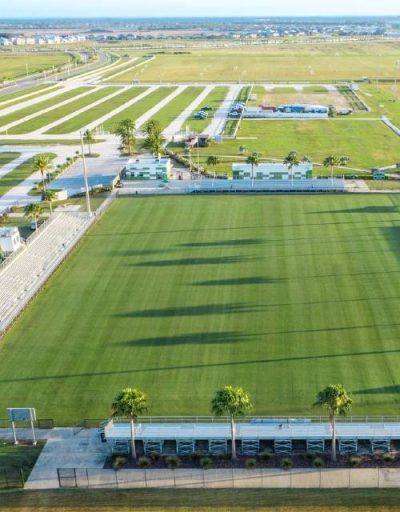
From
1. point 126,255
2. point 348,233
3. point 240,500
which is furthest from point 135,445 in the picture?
point 348,233

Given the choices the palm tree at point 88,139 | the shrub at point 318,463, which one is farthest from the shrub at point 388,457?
the palm tree at point 88,139

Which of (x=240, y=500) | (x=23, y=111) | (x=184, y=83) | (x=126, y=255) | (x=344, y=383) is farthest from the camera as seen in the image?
(x=184, y=83)

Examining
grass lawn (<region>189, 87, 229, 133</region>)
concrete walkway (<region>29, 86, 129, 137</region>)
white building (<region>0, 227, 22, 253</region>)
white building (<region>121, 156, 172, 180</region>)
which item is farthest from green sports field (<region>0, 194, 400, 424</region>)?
concrete walkway (<region>29, 86, 129, 137</region>)

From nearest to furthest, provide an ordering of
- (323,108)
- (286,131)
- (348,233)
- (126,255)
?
(126,255) → (348,233) → (286,131) → (323,108)

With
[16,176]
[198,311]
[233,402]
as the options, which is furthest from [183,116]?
[233,402]

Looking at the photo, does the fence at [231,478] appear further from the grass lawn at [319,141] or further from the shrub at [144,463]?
the grass lawn at [319,141]

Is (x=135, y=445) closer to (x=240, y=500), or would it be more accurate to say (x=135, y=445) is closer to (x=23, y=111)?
(x=240, y=500)
